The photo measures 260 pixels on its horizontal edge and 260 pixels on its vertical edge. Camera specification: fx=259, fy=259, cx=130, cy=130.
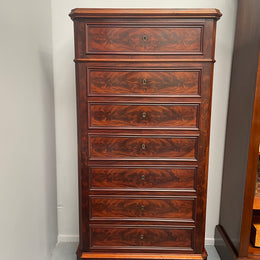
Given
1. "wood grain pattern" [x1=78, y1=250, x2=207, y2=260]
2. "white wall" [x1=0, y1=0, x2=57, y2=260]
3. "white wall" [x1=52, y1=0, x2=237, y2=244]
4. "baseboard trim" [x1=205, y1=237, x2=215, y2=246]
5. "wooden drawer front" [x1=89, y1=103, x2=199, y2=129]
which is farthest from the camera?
"baseboard trim" [x1=205, y1=237, x2=215, y2=246]

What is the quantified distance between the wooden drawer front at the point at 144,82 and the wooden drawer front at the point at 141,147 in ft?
0.82

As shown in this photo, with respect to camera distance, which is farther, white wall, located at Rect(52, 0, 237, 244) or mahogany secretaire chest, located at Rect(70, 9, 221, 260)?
white wall, located at Rect(52, 0, 237, 244)

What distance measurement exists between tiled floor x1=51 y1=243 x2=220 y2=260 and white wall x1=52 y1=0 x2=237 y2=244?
0.07 m

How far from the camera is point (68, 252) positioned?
1.84 meters

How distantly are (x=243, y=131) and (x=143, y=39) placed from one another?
0.77 m

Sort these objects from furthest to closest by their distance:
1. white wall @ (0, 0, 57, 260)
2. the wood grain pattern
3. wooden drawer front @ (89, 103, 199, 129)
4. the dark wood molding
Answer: the wood grain pattern, wooden drawer front @ (89, 103, 199, 129), the dark wood molding, white wall @ (0, 0, 57, 260)

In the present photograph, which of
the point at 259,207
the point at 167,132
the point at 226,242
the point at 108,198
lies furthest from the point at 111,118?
the point at 226,242

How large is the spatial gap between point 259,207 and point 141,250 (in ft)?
2.41

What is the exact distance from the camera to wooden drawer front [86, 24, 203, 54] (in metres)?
1.34

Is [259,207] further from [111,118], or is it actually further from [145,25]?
[145,25]

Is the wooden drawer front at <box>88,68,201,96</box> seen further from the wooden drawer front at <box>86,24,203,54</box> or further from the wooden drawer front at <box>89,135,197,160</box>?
the wooden drawer front at <box>89,135,197,160</box>

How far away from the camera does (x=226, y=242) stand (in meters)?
1.66

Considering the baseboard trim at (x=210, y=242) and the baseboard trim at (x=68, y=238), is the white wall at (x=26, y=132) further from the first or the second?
the baseboard trim at (x=210, y=242)

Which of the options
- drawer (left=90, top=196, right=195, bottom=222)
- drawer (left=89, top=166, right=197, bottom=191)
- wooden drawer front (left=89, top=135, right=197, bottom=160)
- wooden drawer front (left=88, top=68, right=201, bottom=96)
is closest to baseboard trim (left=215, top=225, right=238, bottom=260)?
drawer (left=90, top=196, right=195, bottom=222)
